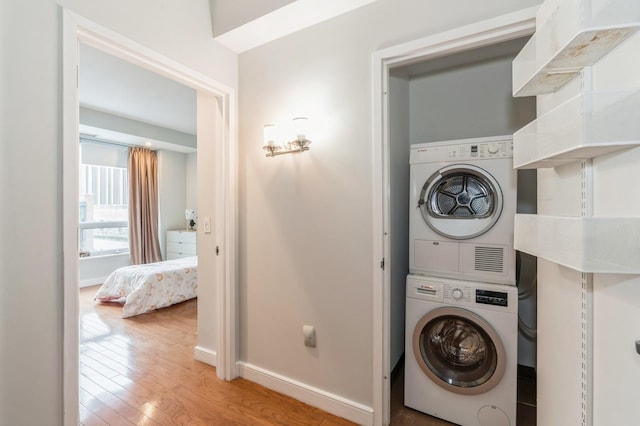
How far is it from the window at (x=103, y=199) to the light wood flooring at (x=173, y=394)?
116 inches

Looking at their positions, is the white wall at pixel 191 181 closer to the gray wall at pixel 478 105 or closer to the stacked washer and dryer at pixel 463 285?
the gray wall at pixel 478 105

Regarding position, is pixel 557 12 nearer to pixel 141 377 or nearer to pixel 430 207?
pixel 430 207

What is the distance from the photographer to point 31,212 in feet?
4.01

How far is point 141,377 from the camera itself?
221cm

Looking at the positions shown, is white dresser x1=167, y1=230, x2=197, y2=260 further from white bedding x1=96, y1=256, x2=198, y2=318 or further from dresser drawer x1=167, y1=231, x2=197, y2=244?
white bedding x1=96, y1=256, x2=198, y2=318

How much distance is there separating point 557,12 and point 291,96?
142cm

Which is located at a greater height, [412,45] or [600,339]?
[412,45]

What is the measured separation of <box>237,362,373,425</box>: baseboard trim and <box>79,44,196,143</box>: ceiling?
10.3ft

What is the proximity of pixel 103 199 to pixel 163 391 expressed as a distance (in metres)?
4.65

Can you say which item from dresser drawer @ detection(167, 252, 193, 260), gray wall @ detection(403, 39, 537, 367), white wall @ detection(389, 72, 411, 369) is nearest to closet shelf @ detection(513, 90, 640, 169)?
white wall @ detection(389, 72, 411, 369)

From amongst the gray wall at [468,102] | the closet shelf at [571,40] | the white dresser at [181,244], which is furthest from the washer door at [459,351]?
the white dresser at [181,244]

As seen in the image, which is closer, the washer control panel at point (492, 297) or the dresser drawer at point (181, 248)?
the washer control panel at point (492, 297)

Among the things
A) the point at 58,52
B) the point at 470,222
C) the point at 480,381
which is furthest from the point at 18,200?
the point at 480,381

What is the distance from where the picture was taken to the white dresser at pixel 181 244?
5.59 meters
